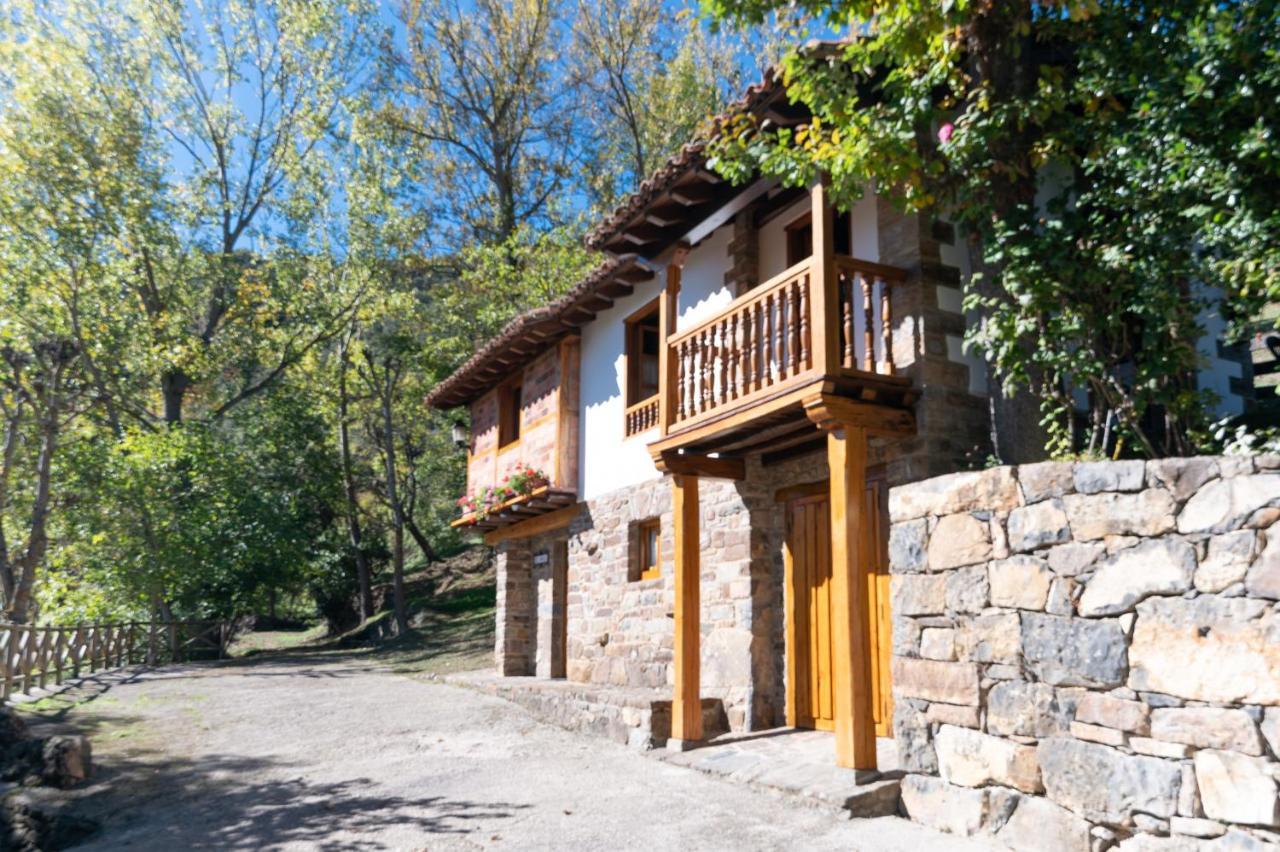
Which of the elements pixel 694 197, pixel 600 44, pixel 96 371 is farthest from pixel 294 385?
pixel 694 197

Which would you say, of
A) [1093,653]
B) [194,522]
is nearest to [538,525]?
[194,522]

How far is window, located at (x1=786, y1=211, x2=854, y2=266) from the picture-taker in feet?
26.4

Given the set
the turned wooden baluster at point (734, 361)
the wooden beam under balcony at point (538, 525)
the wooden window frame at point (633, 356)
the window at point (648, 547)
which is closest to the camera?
the turned wooden baluster at point (734, 361)

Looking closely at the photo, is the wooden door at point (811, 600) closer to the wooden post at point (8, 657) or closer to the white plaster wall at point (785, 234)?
the white plaster wall at point (785, 234)

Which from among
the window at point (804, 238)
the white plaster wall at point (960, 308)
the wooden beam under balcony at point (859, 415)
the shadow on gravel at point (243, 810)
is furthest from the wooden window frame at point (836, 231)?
the shadow on gravel at point (243, 810)

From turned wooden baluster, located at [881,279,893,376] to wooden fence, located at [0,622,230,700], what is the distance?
917 cm

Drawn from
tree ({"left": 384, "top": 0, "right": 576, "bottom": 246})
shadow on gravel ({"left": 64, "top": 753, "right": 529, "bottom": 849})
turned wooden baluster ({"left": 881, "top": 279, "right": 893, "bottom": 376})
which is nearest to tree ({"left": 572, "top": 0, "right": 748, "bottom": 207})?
tree ({"left": 384, "top": 0, "right": 576, "bottom": 246})

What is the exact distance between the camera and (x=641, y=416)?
1055 centimetres

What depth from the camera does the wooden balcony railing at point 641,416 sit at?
10.3 metres

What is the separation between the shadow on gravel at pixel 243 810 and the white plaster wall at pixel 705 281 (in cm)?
503

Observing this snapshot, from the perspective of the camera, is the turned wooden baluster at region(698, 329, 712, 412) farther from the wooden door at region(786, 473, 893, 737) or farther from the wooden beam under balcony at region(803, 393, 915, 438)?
the wooden beam under balcony at region(803, 393, 915, 438)

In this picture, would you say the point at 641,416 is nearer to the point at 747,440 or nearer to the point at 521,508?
the point at 521,508

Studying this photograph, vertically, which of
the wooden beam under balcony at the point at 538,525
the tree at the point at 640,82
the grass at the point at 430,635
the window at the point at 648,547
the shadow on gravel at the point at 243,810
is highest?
the tree at the point at 640,82

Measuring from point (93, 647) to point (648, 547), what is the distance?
934 centimetres
